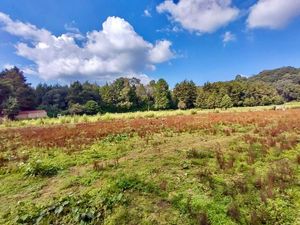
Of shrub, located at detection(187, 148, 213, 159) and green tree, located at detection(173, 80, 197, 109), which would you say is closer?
shrub, located at detection(187, 148, 213, 159)

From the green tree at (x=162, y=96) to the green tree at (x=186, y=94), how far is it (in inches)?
108

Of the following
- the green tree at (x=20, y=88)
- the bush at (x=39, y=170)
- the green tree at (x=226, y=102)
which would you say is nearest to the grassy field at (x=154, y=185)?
the bush at (x=39, y=170)

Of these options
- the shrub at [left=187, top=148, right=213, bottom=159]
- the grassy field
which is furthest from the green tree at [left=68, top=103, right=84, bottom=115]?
the shrub at [left=187, top=148, right=213, bottom=159]

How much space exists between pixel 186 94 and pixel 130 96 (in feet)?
48.0

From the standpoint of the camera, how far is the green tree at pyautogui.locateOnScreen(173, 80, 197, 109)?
67.7 m

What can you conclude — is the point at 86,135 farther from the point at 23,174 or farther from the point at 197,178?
the point at 197,178

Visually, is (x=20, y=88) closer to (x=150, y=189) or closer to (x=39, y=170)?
(x=39, y=170)

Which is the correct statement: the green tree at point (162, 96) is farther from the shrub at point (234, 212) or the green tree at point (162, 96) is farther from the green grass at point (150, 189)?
the shrub at point (234, 212)

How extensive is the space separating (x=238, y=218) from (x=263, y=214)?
0.45 metres

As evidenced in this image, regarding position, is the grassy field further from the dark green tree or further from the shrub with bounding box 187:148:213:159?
the dark green tree

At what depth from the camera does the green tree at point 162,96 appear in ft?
216

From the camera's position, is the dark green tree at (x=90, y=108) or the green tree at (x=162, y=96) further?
the green tree at (x=162, y=96)

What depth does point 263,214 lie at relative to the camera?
4.47 meters

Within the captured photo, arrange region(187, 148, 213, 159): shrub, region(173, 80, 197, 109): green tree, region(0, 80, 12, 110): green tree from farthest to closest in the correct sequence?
region(173, 80, 197, 109): green tree, region(0, 80, 12, 110): green tree, region(187, 148, 213, 159): shrub
